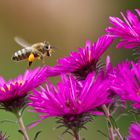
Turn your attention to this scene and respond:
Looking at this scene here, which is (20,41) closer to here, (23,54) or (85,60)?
(23,54)

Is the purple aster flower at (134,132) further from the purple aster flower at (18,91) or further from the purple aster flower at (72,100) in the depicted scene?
the purple aster flower at (18,91)

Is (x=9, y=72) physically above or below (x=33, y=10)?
below

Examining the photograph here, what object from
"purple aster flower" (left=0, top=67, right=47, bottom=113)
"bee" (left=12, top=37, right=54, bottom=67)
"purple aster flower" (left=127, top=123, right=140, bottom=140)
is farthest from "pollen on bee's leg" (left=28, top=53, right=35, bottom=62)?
"purple aster flower" (left=127, top=123, right=140, bottom=140)

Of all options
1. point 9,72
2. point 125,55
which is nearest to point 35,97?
point 9,72

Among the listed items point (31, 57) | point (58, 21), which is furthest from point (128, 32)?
point (58, 21)

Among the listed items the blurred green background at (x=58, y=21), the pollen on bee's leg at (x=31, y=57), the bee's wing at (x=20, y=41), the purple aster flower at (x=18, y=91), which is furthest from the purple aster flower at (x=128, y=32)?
the blurred green background at (x=58, y=21)

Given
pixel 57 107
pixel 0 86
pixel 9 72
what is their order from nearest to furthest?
pixel 57 107
pixel 0 86
pixel 9 72

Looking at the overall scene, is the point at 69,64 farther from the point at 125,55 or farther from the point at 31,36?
the point at 31,36
